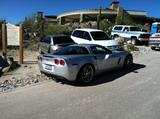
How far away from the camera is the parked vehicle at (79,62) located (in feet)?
25.5

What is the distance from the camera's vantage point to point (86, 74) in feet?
27.1

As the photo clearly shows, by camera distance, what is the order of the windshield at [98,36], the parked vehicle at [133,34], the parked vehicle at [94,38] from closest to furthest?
the parked vehicle at [94,38] < the windshield at [98,36] < the parked vehicle at [133,34]

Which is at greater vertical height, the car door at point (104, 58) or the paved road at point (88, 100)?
the car door at point (104, 58)

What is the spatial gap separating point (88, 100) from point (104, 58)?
3045 millimetres

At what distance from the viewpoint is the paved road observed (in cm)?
546

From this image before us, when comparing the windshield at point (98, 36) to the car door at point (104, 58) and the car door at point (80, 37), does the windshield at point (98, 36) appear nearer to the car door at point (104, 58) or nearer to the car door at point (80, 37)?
the car door at point (80, 37)

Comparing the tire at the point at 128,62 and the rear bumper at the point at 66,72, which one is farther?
the tire at the point at 128,62

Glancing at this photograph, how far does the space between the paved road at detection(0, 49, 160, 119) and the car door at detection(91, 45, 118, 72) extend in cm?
58

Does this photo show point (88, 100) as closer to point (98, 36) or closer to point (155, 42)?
point (98, 36)

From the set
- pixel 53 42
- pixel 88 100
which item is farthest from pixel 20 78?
pixel 53 42

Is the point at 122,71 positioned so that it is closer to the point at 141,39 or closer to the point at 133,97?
the point at 133,97

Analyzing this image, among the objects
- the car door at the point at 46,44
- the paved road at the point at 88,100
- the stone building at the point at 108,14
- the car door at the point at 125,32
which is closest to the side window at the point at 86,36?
the car door at the point at 46,44

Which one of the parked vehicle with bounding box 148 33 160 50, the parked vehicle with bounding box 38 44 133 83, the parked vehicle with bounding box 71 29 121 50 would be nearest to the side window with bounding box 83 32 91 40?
the parked vehicle with bounding box 71 29 121 50

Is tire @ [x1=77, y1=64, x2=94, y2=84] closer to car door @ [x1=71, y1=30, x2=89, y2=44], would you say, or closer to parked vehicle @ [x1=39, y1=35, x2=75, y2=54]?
parked vehicle @ [x1=39, y1=35, x2=75, y2=54]
